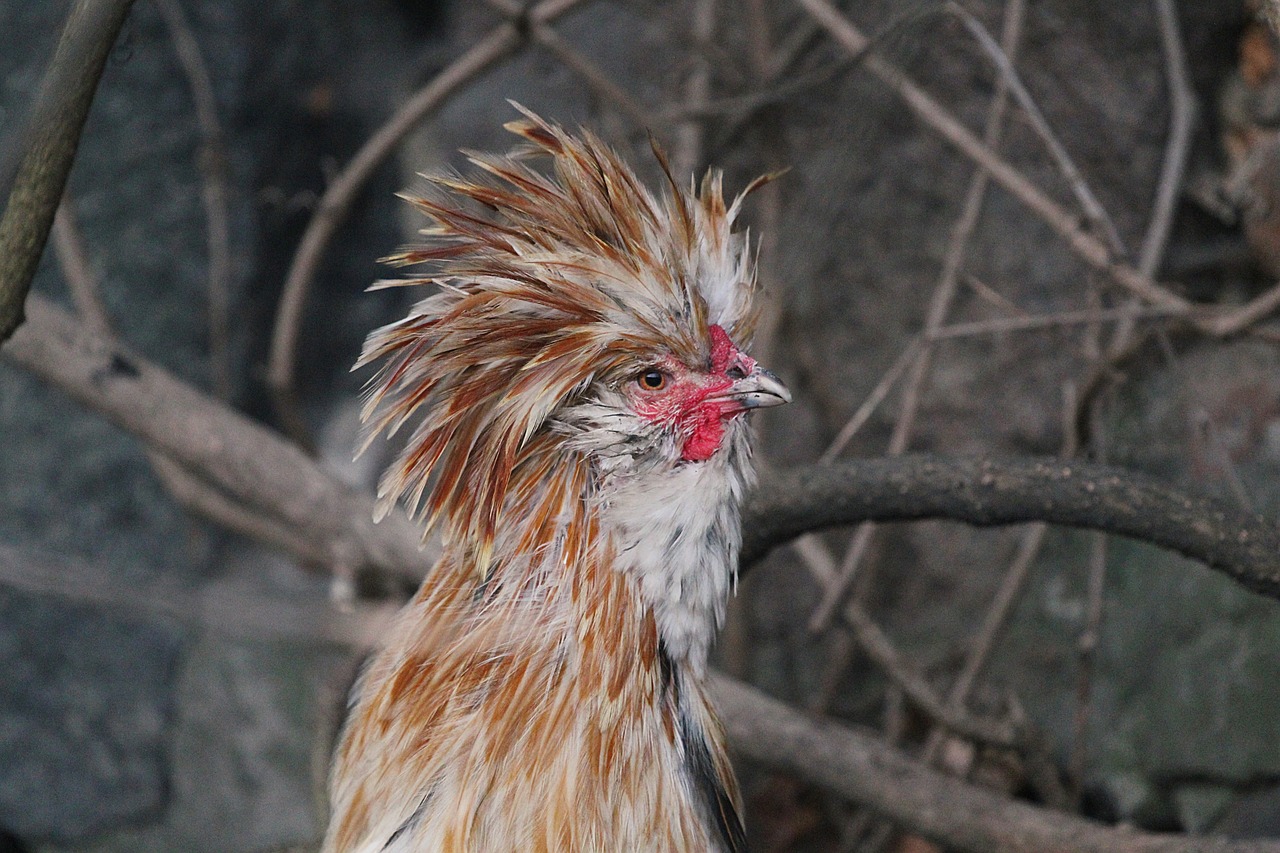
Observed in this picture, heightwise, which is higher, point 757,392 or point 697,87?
point 697,87

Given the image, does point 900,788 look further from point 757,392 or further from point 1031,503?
point 757,392

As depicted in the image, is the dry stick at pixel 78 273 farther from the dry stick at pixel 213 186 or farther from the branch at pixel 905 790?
the branch at pixel 905 790

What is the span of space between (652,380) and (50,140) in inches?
35.0

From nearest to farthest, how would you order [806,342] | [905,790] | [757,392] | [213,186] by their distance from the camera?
[757,392] → [905,790] → [213,186] → [806,342]

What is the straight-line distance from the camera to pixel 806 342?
407 centimetres

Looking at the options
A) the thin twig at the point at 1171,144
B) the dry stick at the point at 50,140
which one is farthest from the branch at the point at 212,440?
the thin twig at the point at 1171,144

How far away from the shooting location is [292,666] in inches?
169

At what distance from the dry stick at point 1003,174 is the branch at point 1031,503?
3.17 ft

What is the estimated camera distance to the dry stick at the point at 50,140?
155cm

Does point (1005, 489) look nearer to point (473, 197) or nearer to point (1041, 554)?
point (473, 197)

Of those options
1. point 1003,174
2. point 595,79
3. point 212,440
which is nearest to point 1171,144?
point 1003,174

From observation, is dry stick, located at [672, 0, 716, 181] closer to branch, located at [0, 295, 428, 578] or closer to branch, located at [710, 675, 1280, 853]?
branch, located at [0, 295, 428, 578]

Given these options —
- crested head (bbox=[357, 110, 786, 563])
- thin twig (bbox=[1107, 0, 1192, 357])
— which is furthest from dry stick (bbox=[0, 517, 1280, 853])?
thin twig (bbox=[1107, 0, 1192, 357])

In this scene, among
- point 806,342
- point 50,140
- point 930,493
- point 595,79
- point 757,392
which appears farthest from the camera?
point 806,342
